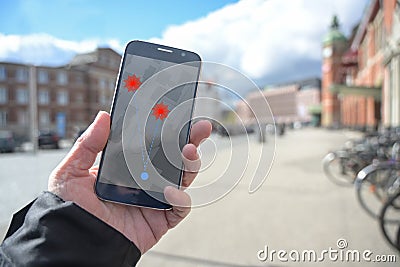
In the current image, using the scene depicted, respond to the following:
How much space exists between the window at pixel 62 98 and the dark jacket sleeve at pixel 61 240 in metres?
0.64

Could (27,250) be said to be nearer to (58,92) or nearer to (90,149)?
(90,149)

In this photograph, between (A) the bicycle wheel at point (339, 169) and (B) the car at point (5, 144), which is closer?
(A) the bicycle wheel at point (339, 169)

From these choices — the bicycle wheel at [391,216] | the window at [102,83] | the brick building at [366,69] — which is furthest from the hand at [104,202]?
the bicycle wheel at [391,216]

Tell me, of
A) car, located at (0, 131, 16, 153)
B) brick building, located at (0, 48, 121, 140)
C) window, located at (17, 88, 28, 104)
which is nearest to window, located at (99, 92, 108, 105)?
brick building, located at (0, 48, 121, 140)

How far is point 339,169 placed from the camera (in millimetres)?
4871

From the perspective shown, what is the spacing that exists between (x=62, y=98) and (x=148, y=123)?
770mm

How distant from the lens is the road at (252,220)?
116cm

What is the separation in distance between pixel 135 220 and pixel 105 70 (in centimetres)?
38

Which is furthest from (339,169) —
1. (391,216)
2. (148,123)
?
(148,123)

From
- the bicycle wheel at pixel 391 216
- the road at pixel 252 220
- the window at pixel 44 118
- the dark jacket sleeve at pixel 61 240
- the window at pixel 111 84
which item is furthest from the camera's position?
the bicycle wheel at pixel 391 216

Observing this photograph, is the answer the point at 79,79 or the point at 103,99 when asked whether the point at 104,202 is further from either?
the point at 79,79

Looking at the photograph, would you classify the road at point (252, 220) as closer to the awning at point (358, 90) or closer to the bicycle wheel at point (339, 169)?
the bicycle wheel at point (339, 169)

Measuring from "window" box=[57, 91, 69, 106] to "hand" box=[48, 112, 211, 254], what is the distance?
56cm

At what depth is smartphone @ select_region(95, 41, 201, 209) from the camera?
622 millimetres
